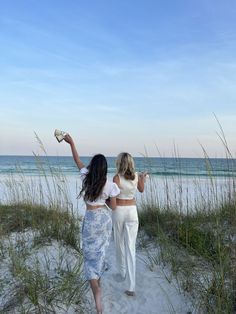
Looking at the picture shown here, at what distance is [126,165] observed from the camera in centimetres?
425

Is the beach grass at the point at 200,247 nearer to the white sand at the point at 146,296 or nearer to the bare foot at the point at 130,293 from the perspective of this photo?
the white sand at the point at 146,296

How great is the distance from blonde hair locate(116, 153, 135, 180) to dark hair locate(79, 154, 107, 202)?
15.7 inches

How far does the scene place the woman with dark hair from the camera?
385 cm

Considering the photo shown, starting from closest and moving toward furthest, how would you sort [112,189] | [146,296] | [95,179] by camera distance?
[95,179]
[112,189]
[146,296]

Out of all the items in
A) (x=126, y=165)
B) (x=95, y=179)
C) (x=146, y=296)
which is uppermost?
(x=126, y=165)

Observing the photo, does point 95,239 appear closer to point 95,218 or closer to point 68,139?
point 95,218

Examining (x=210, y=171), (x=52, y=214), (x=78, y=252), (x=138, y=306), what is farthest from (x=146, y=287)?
(x=52, y=214)

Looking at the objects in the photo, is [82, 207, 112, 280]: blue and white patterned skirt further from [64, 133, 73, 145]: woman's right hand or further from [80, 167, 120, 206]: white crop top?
[64, 133, 73, 145]: woman's right hand

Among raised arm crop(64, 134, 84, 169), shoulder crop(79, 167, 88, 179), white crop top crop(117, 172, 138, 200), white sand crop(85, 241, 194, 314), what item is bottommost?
white sand crop(85, 241, 194, 314)

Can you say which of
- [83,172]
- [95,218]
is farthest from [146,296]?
[83,172]

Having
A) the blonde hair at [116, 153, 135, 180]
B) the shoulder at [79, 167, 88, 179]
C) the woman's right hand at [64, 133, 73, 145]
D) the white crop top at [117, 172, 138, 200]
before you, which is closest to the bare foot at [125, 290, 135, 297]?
the white crop top at [117, 172, 138, 200]

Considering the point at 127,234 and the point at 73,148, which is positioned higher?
the point at 73,148

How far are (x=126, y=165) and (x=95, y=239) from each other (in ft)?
3.03

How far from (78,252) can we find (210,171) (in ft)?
6.95
